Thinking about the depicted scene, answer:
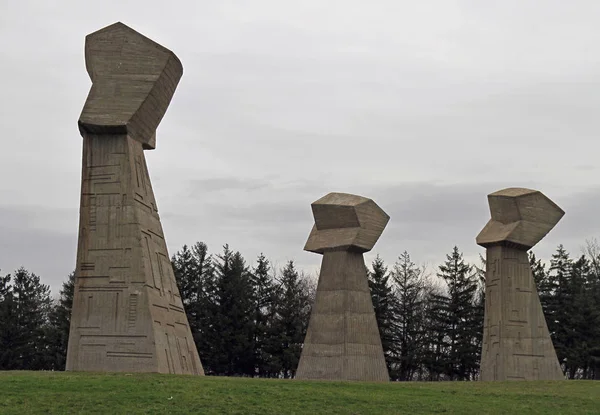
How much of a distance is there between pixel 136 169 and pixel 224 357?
2003cm

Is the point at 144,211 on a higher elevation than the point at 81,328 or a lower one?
higher

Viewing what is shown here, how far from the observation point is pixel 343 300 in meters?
29.7

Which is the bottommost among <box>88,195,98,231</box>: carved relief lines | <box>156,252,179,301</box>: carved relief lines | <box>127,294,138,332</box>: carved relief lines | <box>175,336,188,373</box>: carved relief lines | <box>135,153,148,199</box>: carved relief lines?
<box>175,336,188,373</box>: carved relief lines

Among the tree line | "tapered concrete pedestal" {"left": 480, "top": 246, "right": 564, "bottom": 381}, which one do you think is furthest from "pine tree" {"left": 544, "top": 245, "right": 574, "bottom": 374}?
"tapered concrete pedestal" {"left": 480, "top": 246, "right": 564, "bottom": 381}

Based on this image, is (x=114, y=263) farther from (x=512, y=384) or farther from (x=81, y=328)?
(x=512, y=384)

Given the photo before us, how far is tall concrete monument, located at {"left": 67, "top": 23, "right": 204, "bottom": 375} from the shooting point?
21.9m

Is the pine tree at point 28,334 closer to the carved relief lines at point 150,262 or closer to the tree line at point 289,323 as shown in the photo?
the tree line at point 289,323

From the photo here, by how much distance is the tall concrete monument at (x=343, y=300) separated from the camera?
2931 centimetres

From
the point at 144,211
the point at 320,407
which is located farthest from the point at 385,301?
the point at 320,407

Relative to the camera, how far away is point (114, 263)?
883 inches

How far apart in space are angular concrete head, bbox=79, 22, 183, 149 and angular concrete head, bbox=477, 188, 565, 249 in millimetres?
13119

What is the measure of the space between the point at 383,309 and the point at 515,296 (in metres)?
13.2

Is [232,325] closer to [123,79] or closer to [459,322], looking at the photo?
[459,322]

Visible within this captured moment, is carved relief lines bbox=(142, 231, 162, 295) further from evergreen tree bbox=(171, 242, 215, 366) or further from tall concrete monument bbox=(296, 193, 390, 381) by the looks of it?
evergreen tree bbox=(171, 242, 215, 366)
